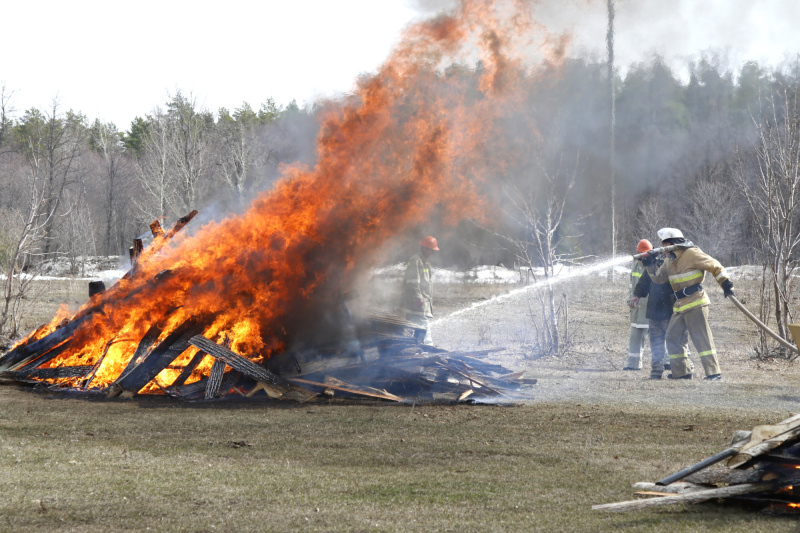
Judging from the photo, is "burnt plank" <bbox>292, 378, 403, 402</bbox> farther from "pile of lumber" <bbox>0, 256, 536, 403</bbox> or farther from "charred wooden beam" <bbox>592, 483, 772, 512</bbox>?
"charred wooden beam" <bbox>592, 483, 772, 512</bbox>

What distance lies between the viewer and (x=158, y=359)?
8.59 m

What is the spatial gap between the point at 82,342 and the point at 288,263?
3.40 metres

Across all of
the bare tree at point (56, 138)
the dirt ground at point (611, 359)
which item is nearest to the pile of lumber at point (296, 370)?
the dirt ground at point (611, 359)

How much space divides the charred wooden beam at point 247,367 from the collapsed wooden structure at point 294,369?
0.04 feet

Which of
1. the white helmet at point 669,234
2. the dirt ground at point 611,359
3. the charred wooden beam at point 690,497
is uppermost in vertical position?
the white helmet at point 669,234

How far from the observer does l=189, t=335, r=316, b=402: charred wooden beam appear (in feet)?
26.9

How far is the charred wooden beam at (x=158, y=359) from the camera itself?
8.32 m

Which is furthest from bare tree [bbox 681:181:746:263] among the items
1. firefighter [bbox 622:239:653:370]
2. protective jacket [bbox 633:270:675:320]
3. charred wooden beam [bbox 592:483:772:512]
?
charred wooden beam [bbox 592:483:772:512]

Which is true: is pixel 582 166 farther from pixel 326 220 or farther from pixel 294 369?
pixel 294 369

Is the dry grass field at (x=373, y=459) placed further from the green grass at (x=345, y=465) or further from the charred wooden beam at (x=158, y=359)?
the charred wooden beam at (x=158, y=359)

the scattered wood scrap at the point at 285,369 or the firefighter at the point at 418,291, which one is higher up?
the firefighter at the point at 418,291

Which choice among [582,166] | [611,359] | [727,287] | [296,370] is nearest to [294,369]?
[296,370]

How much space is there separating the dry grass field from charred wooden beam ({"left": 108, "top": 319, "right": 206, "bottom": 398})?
446 mm

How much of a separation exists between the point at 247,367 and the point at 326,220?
254cm
